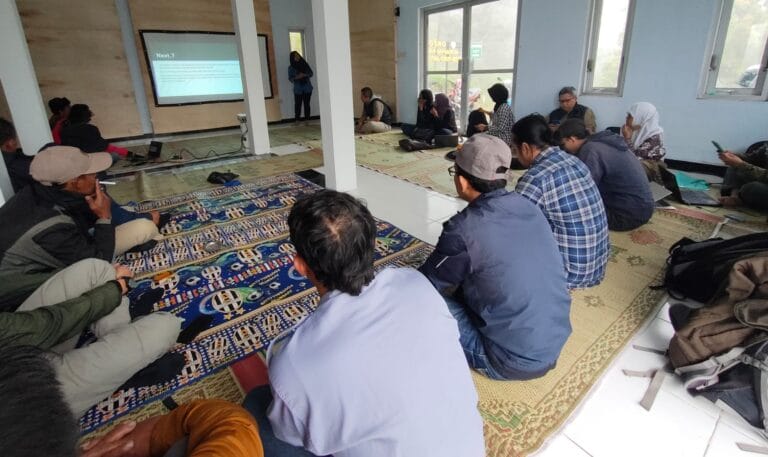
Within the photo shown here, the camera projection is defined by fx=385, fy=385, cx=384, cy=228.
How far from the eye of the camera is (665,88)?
4191mm

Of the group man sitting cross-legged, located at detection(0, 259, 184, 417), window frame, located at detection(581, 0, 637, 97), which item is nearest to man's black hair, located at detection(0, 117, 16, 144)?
man sitting cross-legged, located at detection(0, 259, 184, 417)

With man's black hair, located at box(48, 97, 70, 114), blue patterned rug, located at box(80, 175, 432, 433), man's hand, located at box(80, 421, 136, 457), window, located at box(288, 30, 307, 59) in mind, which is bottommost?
blue patterned rug, located at box(80, 175, 432, 433)

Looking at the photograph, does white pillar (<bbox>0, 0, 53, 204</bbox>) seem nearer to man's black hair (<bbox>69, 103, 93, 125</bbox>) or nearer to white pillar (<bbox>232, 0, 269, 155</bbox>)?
man's black hair (<bbox>69, 103, 93, 125</bbox>)

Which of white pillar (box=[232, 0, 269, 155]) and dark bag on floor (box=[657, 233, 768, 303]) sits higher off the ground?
white pillar (box=[232, 0, 269, 155])

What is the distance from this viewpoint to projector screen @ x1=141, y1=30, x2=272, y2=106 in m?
6.75

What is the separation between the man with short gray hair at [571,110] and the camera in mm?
4742

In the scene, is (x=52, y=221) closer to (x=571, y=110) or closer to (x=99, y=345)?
(x=99, y=345)

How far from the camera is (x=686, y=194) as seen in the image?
10.8ft

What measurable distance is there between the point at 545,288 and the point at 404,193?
2.51 metres

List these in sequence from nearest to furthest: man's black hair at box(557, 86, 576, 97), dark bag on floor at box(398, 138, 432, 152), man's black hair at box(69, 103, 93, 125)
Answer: man's black hair at box(69, 103, 93, 125)
man's black hair at box(557, 86, 576, 97)
dark bag on floor at box(398, 138, 432, 152)

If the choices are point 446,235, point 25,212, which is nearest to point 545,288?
point 446,235

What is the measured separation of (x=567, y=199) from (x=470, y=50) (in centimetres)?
544

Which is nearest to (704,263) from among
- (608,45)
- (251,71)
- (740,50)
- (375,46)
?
(740,50)

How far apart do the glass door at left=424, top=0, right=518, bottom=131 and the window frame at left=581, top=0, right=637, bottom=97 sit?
1133 millimetres
